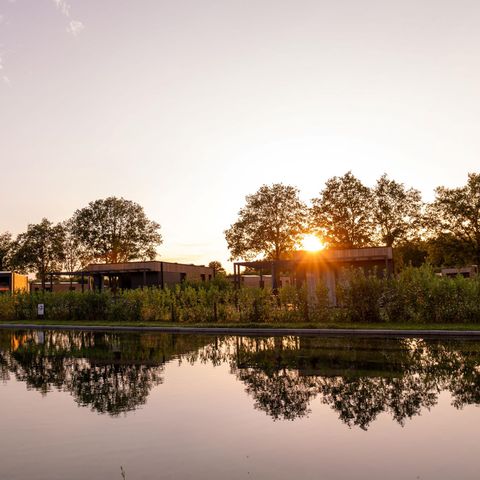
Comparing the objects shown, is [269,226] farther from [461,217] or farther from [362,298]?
[362,298]

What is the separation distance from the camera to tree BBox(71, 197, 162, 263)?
235ft

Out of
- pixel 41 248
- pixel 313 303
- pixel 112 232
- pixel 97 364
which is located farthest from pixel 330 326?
pixel 41 248

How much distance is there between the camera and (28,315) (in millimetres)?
34000

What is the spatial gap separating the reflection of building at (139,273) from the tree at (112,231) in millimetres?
15658

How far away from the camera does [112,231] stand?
7175 centimetres

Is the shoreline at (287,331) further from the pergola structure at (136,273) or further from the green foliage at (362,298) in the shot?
the pergola structure at (136,273)

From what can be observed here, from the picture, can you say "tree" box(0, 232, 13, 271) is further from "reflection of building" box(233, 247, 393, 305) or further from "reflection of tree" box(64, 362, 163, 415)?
"reflection of tree" box(64, 362, 163, 415)

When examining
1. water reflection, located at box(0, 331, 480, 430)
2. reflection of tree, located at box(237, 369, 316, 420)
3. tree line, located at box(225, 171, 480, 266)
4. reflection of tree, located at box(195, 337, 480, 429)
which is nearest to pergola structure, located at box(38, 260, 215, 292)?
tree line, located at box(225, 171, 480, 266)

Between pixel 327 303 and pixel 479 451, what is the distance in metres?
18.8

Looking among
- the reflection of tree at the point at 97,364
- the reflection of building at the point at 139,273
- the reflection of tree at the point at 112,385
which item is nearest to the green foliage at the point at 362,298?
the reflection of tree at the point at 97,364

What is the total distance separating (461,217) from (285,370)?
45035 mm

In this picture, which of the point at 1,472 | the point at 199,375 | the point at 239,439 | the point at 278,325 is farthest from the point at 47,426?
the point at 278,325

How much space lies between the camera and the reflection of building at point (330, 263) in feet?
113

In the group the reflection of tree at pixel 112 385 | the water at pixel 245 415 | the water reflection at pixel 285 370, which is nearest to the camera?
→ the water at pixel 245 415
